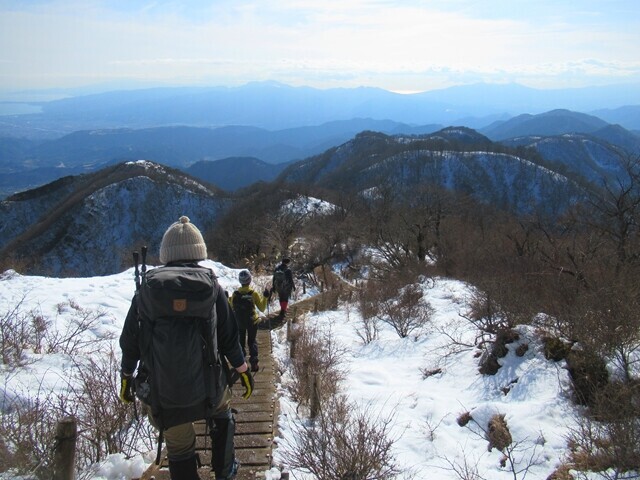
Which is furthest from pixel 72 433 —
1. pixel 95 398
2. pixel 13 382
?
pixel 13 382

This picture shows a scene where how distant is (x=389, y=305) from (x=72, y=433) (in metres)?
11.0

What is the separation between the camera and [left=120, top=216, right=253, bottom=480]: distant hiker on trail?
281 cm

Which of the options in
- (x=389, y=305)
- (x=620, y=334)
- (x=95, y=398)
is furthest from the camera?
(x=389, y=305)

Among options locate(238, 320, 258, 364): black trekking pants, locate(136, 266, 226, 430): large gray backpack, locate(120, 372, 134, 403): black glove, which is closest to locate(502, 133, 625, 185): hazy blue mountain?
locate(238, 320, 258, 364): black trekking pants

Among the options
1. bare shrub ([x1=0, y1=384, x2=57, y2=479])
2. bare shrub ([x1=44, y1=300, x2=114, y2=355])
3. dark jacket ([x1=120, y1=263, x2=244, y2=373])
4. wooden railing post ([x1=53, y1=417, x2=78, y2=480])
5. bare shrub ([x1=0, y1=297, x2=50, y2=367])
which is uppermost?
dark jacket ([x1=120, y1=263, x2=244, y2=373])

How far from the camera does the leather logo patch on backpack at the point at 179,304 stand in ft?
9.08

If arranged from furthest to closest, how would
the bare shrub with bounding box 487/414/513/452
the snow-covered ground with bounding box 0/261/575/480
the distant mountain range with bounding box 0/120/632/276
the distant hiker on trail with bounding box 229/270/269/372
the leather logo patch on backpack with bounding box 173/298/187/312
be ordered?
the distant mountain range with bounding box 0/120/632/276
the distant hiker on trail with bounding box 229/270/269/372
the bare shrub with bounding box 487/414/513/452
the snow-covered ground with bounding box 0/261/575/480
the leather logo patch on backpack with bounding box 173/298/187/312

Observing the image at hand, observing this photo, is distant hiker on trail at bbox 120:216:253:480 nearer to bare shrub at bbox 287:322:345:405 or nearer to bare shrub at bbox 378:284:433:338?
bare shrub at bbox 287:322:345:405

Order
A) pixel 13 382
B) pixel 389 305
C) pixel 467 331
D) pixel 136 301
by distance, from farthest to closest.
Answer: pixel 389 305 < pixel 467 331 < pixel 13 382 < pixel 136 301

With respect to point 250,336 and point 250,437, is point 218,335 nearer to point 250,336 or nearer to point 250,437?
point 250,437

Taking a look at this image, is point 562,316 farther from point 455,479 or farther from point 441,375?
point 455,479

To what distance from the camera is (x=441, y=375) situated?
841cm

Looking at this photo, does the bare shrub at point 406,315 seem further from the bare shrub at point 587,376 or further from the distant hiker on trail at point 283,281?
the bare shrub at point 587,376

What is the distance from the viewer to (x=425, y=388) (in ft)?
25.8
